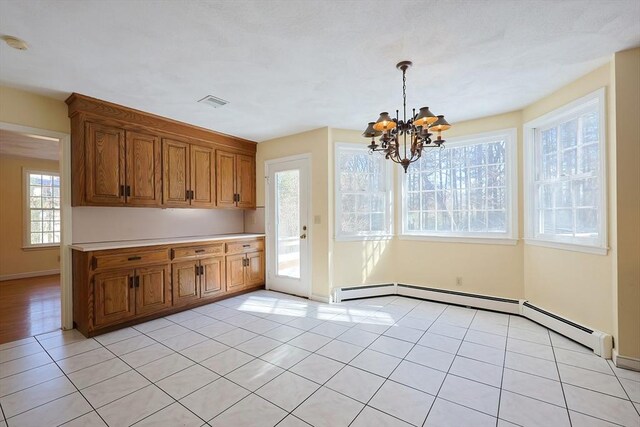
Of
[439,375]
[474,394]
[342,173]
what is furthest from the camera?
[342,173]

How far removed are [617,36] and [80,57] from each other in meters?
4.21

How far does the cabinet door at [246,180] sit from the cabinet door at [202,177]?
480 millimetres

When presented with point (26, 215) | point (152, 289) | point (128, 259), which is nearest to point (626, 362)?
point (152, 289)

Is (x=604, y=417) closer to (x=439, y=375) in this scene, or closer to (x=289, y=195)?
(x=439, y=375)

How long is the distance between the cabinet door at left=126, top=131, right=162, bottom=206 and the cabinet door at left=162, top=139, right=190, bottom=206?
3.0 inches

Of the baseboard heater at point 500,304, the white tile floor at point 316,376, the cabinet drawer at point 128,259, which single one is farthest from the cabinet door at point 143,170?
the baseboard heater at point 500,304

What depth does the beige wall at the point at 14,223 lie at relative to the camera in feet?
18.4

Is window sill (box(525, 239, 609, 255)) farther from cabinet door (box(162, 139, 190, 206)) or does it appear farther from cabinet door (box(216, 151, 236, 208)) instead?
cabinet door (box(162, 139, 190, 206))

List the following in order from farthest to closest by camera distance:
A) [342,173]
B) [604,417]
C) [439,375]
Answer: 1. [342,173]
2. [439,375]
3. [604,417]

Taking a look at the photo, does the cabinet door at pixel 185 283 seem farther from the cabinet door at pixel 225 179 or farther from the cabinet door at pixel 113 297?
the cabinet door at pixel 225 179

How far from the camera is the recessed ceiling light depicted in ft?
6.78

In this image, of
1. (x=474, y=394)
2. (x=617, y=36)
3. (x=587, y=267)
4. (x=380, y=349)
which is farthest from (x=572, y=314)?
(x=617, y=36)

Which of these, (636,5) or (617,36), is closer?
(636,5)

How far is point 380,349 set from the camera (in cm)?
268
